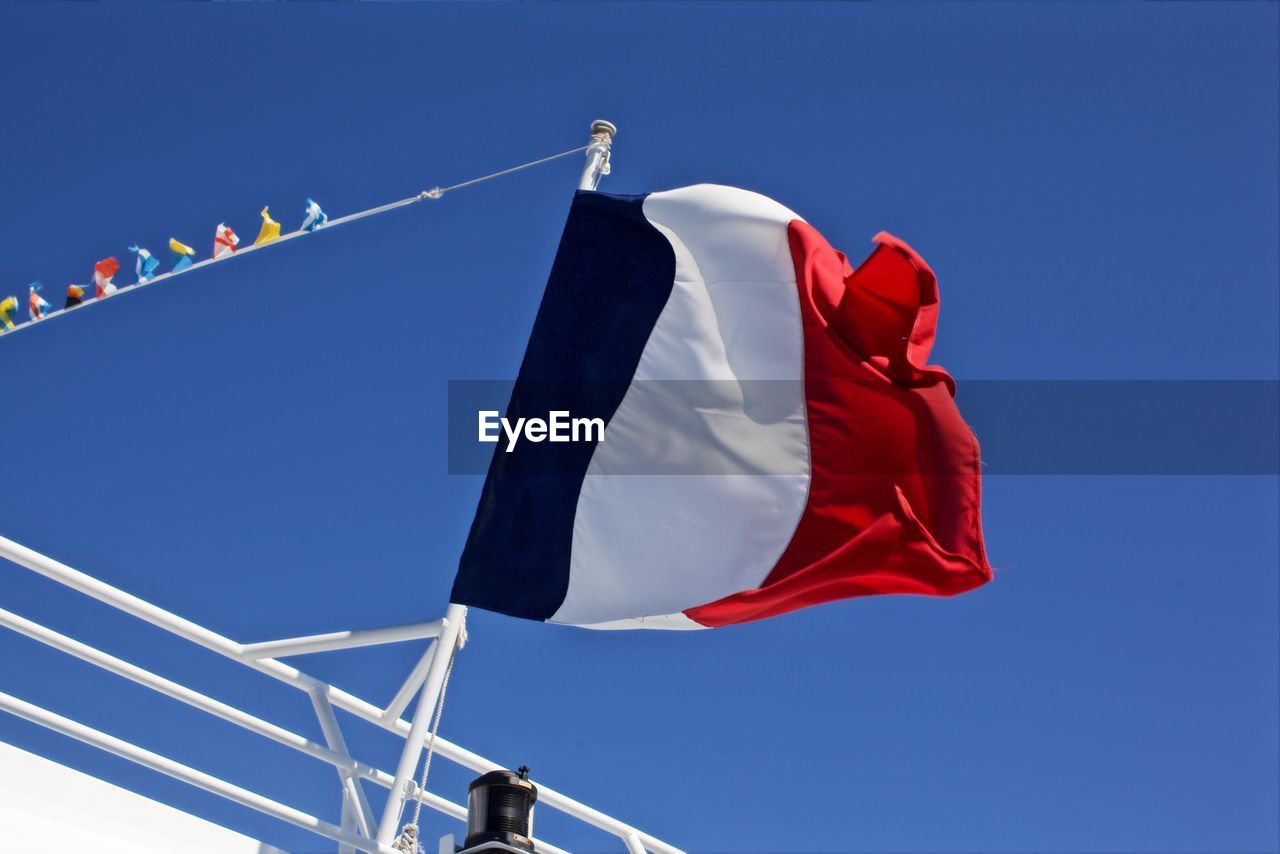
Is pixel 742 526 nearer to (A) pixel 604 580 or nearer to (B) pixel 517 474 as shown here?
(A) pixel 604 580

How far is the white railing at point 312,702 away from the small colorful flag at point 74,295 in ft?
5.22

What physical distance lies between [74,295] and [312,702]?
2.44 m

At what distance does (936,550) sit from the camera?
6.25 m

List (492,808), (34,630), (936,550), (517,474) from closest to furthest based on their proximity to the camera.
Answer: (492,808) < (34,630) < (936,550) < (517,474)

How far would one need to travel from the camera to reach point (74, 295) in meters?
6.59

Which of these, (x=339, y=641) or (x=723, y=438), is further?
(x=723, y=438)

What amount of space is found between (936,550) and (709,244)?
7.02 feet

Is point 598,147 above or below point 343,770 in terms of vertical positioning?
above

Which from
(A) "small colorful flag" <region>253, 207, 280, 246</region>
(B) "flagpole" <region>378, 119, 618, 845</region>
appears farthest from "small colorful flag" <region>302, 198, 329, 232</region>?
(B) "flagpole" <region>378, 119, 618, 845</region>

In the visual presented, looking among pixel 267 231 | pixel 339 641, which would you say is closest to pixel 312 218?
pixel 267 231

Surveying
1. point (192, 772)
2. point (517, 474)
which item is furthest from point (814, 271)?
point (192, 772)

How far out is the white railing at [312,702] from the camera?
5.55 metres

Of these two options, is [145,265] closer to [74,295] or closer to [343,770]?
[74,295]

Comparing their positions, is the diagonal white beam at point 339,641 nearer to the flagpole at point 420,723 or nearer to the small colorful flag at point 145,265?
the flagpole at point 420,723
